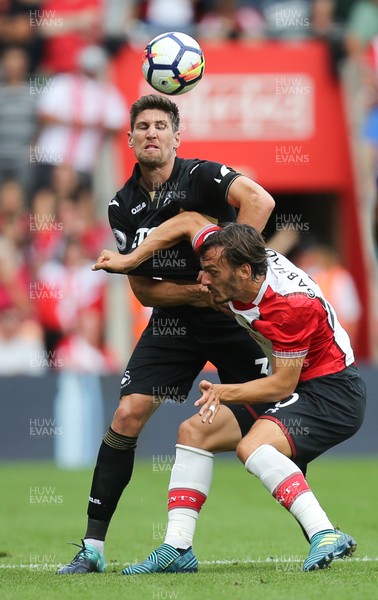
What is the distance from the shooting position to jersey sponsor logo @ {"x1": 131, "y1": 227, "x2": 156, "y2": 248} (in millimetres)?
6930

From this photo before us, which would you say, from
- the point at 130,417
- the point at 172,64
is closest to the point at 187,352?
the point at 130,417

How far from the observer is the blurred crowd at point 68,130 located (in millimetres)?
14477

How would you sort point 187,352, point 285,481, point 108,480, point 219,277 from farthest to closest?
1. point 187,352
2. point 108,480
3. point 219,277
4. point 285,481

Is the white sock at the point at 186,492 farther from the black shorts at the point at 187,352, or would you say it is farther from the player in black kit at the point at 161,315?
the black shorts at the point at 187,352

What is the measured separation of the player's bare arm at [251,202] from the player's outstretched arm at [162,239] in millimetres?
228

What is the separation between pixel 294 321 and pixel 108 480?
1571 millimetres

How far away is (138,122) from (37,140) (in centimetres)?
840

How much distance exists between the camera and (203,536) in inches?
336

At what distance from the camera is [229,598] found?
17.9 ft

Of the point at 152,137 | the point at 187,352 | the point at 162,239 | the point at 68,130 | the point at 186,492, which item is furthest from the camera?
the point at 68,130

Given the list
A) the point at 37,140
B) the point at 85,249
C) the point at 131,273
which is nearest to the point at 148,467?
the point at 85,249

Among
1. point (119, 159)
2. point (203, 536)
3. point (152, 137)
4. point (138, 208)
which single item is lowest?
point (203, 536)

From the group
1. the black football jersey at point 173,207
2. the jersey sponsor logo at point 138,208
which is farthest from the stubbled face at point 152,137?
the jersey sponsor logo at point 138,208

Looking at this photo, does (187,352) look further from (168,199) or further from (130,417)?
(168,199)
